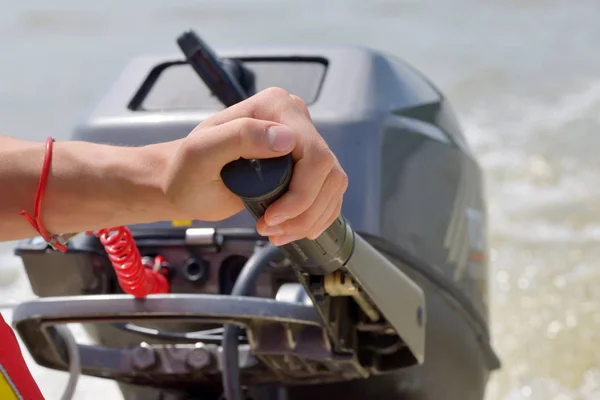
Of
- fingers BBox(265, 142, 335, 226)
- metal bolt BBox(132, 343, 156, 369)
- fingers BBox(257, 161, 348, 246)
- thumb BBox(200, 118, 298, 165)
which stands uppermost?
thumb BBox(200, 118, 298, 165)

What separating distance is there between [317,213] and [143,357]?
73 cm

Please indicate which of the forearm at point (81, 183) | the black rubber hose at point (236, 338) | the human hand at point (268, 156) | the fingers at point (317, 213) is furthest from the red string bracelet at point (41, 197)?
the black rubber hose at point (236, 338)

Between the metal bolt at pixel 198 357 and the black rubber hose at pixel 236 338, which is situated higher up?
the black rubber hose at pixel 236 338

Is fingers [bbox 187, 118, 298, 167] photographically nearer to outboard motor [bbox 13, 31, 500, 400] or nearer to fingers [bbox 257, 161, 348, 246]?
fingers [bbox 257, 161, 348, 246]

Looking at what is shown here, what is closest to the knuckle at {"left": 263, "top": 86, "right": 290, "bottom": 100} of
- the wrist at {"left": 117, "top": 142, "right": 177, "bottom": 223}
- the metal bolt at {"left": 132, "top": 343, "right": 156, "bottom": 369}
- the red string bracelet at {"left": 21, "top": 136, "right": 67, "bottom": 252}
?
the wrist at {"left": 117, "top": 142, "right": 177, "bottom": 223}

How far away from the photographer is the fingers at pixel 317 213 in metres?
0.91

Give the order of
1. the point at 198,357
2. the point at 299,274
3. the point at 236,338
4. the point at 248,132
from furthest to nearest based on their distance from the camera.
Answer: the point at 198,357 → the point at 236,338 → the point at 299,274 → the point at 248,132

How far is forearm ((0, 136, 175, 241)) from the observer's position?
0.96 metres

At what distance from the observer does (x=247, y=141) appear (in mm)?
868

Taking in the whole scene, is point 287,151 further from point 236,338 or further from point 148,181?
point 236,338

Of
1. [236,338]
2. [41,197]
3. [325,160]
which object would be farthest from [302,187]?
[236,338]

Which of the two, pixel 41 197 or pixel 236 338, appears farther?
pixel 236 338

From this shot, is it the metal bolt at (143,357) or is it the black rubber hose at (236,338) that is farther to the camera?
the metal bolt at (143,357)

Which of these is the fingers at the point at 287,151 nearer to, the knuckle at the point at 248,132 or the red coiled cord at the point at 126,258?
the knuckle at the point at 248,132
